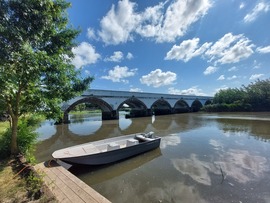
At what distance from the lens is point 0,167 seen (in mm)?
4852

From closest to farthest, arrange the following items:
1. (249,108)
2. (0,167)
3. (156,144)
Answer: (0,167)
(156,144)
(249,108)

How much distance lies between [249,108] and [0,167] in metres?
52.0

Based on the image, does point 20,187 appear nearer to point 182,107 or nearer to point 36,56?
point 36,56

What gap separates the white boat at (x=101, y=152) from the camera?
5840 mm

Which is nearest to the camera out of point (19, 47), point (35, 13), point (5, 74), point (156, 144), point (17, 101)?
point (5, 74)

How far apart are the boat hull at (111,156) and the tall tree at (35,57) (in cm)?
209

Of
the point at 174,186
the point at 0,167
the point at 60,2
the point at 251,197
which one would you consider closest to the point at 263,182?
the point at 251,197

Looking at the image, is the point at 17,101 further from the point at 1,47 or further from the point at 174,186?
the point at 174,186

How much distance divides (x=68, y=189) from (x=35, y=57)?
11.4 feet

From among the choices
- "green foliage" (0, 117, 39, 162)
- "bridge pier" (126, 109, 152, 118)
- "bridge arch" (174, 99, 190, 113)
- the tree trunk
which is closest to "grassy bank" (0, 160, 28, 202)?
the tree trunk

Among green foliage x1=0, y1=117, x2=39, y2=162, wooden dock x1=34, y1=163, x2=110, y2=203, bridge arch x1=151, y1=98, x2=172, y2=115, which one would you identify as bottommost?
wooden dock x1=34, y1=163, x2=110, y2=203

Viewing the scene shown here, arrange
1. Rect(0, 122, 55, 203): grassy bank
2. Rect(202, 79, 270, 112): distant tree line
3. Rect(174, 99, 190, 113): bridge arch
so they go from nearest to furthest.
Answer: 1. Rect(0, 122, 55, 203): grassy bank
2. Rect(202, 79, 270, 112): distant tree line
3. Rect(174, 99, 190, 113): bridge arch

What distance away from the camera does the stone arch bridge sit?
85.6 ft

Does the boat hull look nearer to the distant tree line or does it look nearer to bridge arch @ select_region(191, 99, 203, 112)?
the distant tree line
